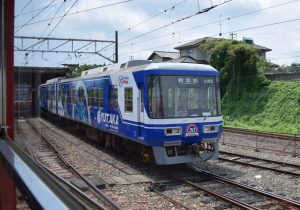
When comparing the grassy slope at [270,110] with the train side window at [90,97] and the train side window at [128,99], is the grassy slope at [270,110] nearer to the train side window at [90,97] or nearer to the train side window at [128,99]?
the train side window at [90,97]

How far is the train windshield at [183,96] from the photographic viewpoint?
1057 centimetres

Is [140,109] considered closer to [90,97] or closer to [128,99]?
[128,99]

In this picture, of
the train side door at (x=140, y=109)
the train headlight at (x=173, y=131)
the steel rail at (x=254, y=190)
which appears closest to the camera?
the steel rail at (x=254, y=190)

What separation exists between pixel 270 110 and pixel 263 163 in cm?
1606

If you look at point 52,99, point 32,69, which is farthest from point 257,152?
point 52,99

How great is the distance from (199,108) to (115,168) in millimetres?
2850

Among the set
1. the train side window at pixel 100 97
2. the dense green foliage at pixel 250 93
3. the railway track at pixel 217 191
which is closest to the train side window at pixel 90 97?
the train side window at pixel 100 97

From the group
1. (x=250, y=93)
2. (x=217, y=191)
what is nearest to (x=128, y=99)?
(x=217, y=191)

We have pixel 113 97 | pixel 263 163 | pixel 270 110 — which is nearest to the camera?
pixel 263 163

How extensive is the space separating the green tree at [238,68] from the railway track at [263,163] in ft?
60.6

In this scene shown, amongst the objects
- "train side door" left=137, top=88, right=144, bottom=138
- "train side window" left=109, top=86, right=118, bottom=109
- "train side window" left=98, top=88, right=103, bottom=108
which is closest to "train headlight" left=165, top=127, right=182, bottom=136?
"train side door" left=137, top=88, right=144, bottom=138

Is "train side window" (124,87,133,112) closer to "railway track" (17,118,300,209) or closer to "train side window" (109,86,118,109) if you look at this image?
"train side window" (109,86,118,109)

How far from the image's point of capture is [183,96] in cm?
1090

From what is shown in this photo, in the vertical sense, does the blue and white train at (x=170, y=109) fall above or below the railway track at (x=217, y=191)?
above
